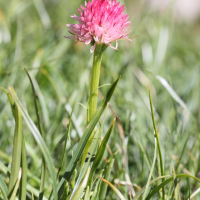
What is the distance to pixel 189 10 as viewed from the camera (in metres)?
3.60

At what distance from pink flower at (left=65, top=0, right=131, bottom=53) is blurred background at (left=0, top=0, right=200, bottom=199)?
237 mm

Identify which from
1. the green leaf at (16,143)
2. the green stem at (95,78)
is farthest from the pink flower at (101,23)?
the green leaf at (16,143)

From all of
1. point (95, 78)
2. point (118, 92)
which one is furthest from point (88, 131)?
point (118, 92)

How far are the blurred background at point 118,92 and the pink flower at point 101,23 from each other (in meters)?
0.24

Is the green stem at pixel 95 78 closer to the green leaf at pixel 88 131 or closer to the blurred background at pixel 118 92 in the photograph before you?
the green leaf at pixel 88 131

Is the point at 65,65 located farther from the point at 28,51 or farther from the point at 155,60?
the point at 155,60

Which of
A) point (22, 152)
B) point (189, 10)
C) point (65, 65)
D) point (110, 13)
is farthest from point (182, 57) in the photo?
point (189, 10)

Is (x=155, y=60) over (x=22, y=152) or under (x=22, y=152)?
over

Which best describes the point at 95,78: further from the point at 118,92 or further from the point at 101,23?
the point at 118,92

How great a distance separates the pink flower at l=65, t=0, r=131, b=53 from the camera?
0.34 meters

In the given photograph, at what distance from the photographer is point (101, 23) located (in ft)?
1.14

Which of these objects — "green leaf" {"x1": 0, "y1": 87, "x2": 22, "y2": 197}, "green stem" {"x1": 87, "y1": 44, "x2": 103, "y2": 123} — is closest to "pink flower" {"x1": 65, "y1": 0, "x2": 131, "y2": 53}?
"green stem" {"x1": 87, "y1": 44, "x2": 103, "y2": 123}

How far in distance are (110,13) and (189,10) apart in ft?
12.7

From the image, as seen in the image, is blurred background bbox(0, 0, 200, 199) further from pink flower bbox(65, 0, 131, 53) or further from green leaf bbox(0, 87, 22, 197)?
pink flower bbox(65, 0, 131, 53)
